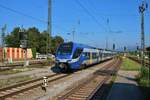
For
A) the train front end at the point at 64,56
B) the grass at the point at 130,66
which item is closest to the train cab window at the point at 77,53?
the train front end at the point at 64,56

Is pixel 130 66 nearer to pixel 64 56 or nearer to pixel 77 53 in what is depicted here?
pixel 77 53

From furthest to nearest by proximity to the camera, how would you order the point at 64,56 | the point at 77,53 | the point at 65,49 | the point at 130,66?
the point at 130,66 → the point at 77,53 → the point at 65,49 → the point at 64,56

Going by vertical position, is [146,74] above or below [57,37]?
below

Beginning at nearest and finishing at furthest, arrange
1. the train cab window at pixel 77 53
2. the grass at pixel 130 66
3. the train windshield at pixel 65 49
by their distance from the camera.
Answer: the train windshield at pixel 65 49, the train cab window at pixel 77 53, the grass at pixel 130 66

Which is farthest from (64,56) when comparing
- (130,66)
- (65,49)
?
(130,66)

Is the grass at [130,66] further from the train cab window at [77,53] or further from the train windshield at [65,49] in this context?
the train windshield at [65,49]

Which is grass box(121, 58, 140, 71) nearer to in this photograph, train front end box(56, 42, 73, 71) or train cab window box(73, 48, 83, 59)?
train cab window box(73, 48, 83, 59)

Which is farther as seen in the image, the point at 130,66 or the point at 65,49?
the point at 130,66

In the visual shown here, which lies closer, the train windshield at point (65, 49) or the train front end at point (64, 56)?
the train front end at point (64, 56)

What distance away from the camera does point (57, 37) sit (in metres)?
138

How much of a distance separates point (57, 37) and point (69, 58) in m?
107

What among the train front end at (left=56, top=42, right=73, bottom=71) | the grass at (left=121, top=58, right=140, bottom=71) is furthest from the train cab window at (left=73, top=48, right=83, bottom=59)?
the grass at (left=121, top=58, right=140, bottom=71)

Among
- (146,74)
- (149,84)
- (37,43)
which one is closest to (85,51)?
(146,74)

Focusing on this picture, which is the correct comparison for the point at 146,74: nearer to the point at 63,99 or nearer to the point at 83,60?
the point at 63,99
